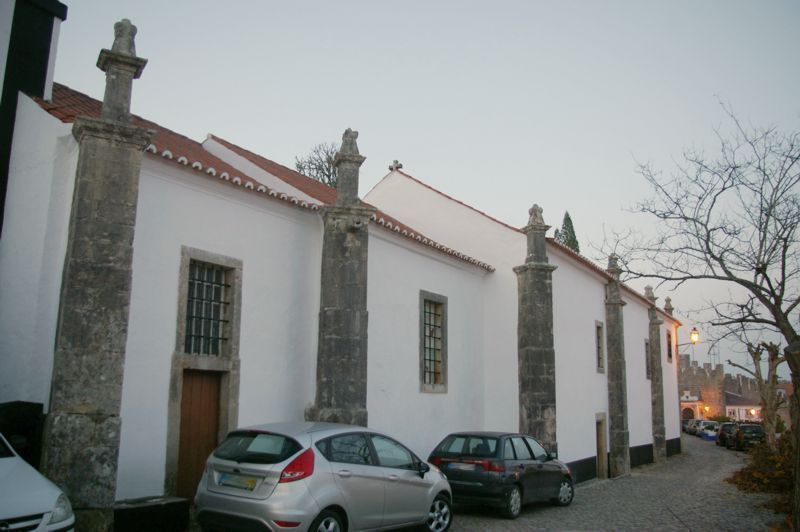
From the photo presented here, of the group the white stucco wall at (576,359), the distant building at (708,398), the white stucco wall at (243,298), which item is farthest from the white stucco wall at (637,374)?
the distant building at (708,398)

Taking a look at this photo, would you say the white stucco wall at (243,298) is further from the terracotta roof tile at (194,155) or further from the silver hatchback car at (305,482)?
the silver hatchback car at (305,482)

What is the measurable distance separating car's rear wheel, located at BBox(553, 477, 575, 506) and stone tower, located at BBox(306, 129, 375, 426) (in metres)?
5.00

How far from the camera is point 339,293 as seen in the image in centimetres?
1206

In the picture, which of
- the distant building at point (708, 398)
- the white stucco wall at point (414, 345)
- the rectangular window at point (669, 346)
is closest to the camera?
the white stucco wall at point (414, 345)

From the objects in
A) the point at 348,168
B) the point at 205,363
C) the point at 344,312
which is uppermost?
the point at 348,168

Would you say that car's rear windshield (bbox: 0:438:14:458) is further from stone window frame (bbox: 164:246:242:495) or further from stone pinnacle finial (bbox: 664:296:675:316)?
stone pinnacle finial (bbox: 664:296:675:316)

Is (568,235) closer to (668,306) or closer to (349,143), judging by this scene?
(668,306)

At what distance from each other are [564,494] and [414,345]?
4.55 meters

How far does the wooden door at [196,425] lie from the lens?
33.3 feet

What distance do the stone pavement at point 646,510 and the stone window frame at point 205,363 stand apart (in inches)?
167

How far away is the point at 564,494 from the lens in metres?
14.1

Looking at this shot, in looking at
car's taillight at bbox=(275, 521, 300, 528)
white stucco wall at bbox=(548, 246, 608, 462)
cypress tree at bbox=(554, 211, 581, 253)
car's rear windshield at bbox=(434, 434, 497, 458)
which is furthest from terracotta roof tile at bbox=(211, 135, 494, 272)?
cypress tree at bbox=(554, 211, 581, 253)

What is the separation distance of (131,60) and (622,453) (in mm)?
19631

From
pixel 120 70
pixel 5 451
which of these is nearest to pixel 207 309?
pixel 120 70
